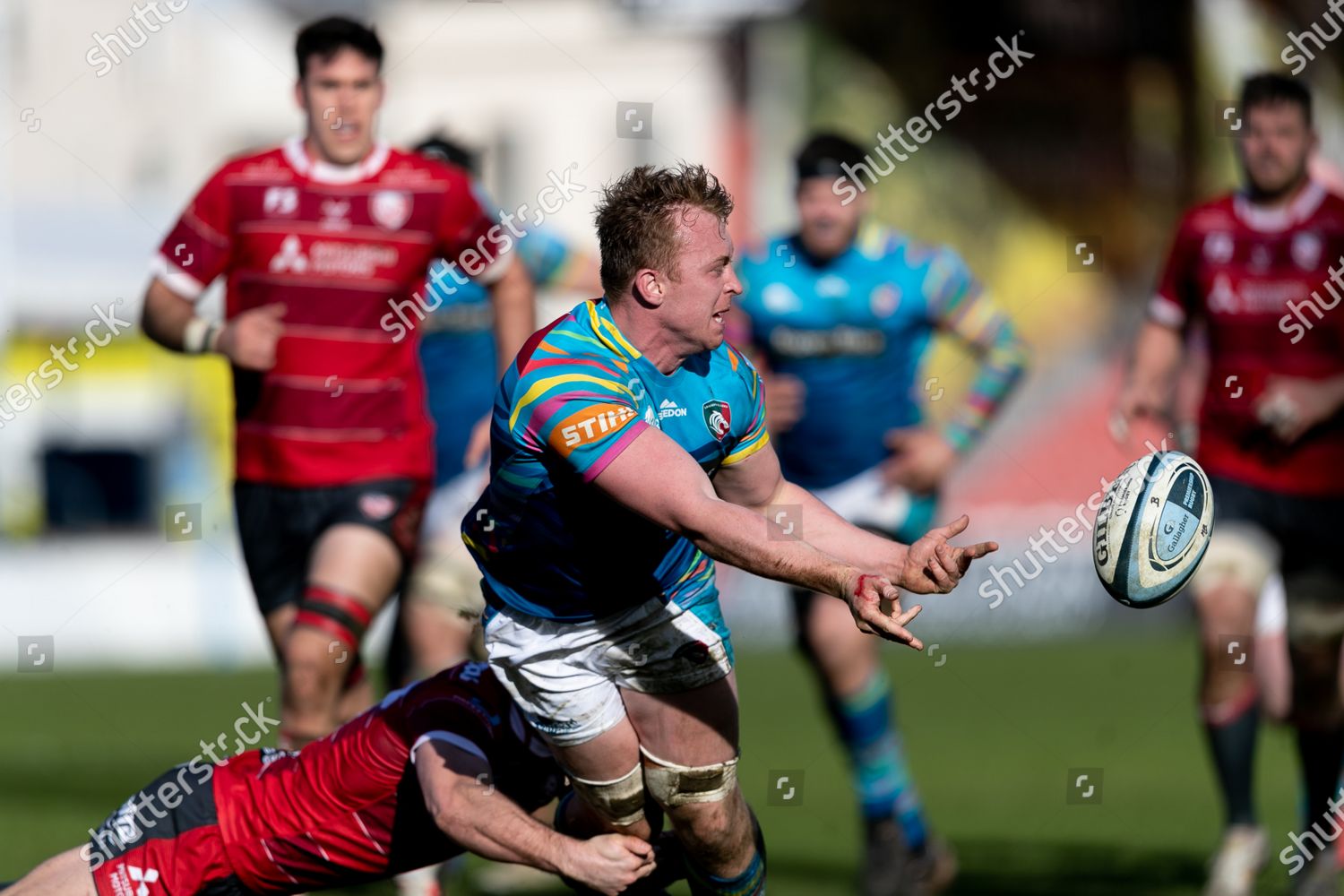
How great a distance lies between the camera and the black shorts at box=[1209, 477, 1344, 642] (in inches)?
279

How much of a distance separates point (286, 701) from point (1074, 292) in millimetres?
22035

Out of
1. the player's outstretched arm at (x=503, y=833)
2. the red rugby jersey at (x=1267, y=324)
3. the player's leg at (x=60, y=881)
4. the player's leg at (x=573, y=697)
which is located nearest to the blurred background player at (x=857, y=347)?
the red rugby jersey at (x=1267, y=324)

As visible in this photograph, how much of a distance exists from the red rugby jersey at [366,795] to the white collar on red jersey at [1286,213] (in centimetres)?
357

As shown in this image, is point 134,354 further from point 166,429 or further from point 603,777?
point 603,777

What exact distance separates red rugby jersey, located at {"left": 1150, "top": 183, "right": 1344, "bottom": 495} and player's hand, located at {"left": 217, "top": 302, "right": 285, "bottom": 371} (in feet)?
11.2

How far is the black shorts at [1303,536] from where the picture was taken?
708 centimetres

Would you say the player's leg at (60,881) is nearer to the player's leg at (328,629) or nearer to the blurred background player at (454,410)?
the player's leg at (328,629)

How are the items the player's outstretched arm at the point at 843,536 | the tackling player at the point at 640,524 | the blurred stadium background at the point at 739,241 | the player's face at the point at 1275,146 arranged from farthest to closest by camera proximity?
the blurred stadium background at the point at 739,241
the player's face at the point at 1275,146
the tackling player at the point at 640,524
the player's outstretched arm at the point at 843,536

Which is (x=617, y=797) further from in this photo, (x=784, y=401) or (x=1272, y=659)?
(x=1272, y=659)

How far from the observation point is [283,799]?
17.4 feet

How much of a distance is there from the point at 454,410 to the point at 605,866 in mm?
4140

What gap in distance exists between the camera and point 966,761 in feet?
37.5

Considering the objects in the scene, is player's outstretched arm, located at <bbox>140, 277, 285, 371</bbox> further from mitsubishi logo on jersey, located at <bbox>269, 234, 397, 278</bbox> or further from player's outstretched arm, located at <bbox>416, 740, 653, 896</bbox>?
player's outstretched arm, located at <bbox>416, 740, 653, 896</bbox>

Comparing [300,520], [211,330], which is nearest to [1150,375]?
[300,520]
